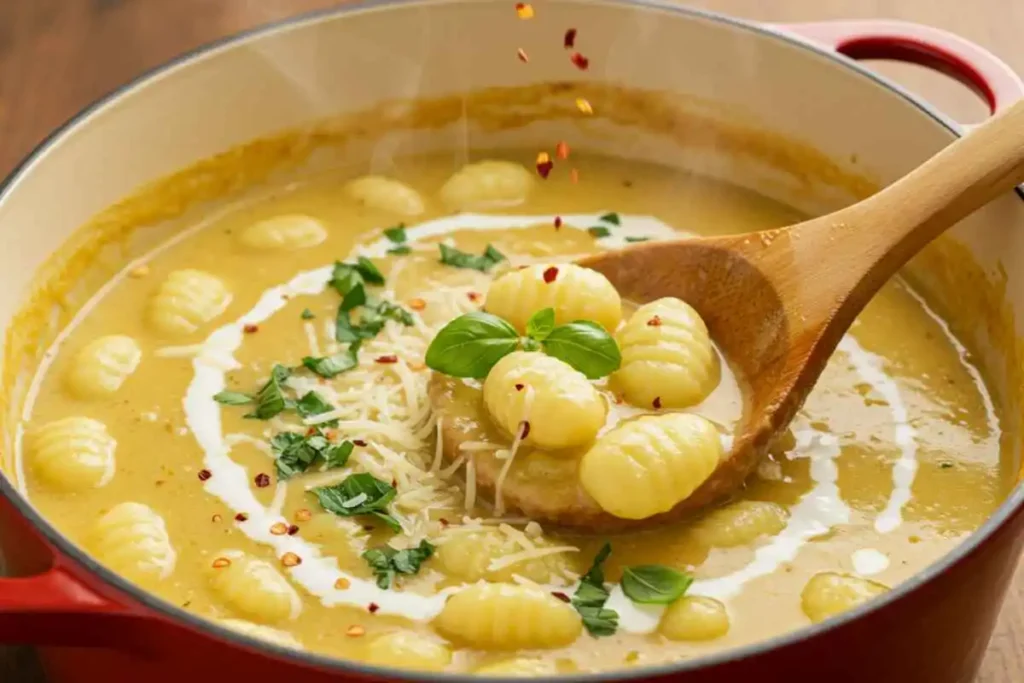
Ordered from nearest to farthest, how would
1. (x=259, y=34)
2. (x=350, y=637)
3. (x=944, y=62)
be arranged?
(x=350, y=637) → (x=944, y=62) → (x=259, y=34)

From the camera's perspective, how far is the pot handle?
2002 mm

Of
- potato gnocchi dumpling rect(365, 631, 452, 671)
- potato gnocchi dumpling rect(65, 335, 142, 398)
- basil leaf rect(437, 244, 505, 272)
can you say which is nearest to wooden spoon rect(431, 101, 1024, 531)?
potato gnocchi dumpling rect(365, 631, 452, 671)

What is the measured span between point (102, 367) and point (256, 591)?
1.73ft

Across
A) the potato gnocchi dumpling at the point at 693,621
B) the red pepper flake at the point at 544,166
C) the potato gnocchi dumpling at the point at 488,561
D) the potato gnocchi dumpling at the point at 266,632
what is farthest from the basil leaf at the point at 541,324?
the red pepper flake at the point at 544,166

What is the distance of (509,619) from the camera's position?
154 centimetres

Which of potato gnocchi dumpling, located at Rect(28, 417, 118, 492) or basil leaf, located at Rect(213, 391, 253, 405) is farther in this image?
basil leaf, located at Rect(213, 391, 253, 405)

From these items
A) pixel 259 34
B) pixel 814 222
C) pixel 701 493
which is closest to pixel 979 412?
pixel 814 222

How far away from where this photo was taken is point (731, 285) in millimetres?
1936

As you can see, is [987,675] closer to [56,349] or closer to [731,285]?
[731,285]

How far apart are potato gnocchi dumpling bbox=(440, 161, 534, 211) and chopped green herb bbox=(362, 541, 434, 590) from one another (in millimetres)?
808

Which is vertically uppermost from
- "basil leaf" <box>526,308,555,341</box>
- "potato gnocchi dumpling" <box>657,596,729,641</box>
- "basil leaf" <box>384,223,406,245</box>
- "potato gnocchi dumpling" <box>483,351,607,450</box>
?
"basil leaf" <box>526,308,555,341</box>

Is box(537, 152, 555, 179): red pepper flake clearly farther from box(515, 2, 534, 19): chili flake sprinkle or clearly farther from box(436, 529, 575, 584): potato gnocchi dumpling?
box(436, 529, 575, 584): potato gnocchi dumpling

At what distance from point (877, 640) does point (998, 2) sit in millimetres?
2123

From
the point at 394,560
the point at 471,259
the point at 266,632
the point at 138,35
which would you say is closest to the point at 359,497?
the point at 394,560
